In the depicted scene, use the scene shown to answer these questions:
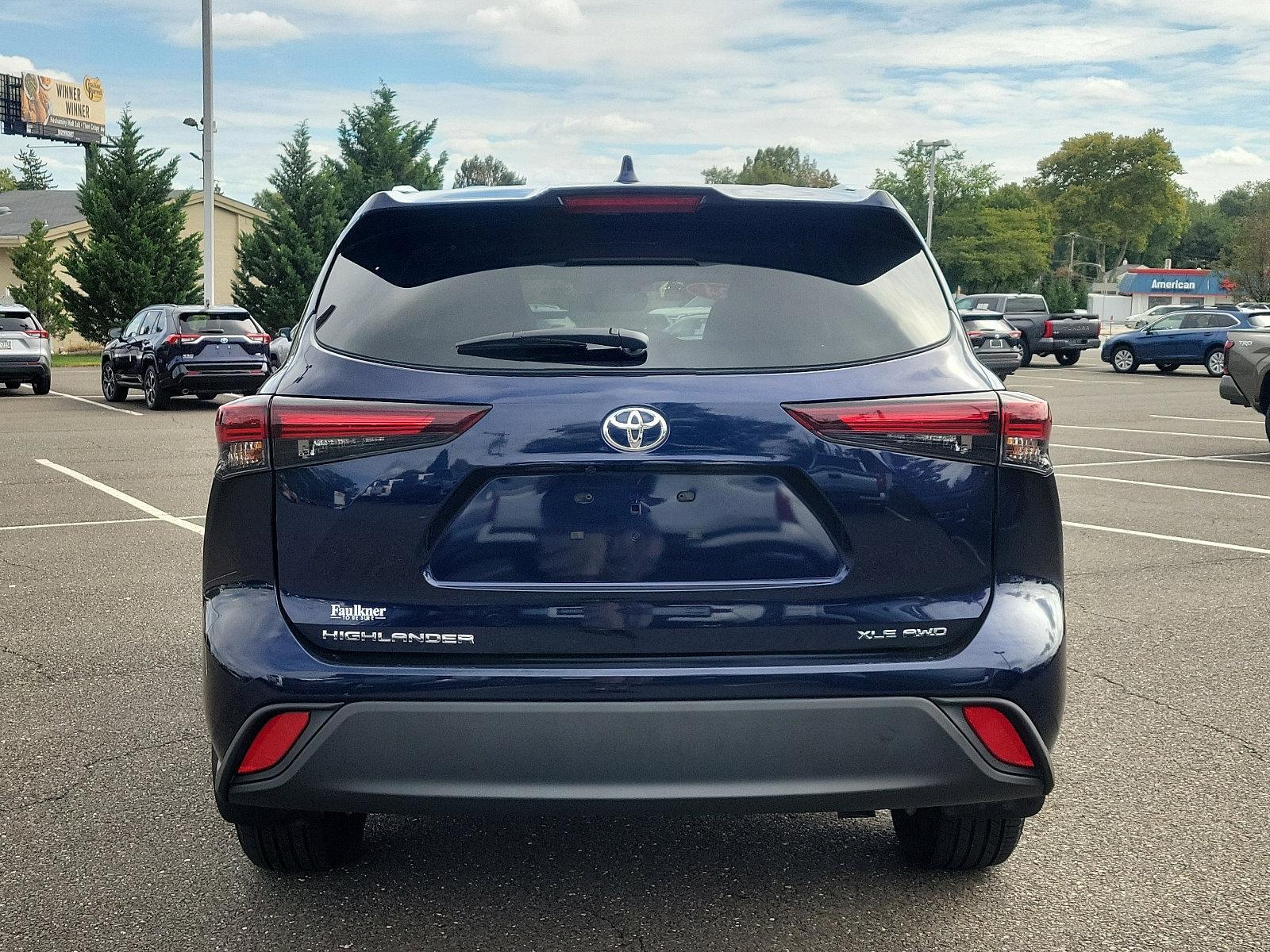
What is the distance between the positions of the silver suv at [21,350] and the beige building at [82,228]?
24661 millimetres

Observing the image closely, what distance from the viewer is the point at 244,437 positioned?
114 inches

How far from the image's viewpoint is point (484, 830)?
380 cm

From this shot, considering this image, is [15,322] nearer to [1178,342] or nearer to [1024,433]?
[1024,433]

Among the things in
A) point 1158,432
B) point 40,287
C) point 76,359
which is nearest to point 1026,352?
point 1158,432

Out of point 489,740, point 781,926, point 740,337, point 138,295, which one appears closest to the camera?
point 489,740

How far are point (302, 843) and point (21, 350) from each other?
2352 centimetres

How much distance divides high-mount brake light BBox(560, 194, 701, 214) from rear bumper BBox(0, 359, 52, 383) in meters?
23.8

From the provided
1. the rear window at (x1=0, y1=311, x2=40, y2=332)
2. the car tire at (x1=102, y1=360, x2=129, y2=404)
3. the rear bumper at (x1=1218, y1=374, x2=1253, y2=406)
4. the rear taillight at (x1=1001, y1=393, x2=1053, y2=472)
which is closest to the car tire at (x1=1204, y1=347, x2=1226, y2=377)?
the rear bumper at (x1=1218, y1=374, x2=1253, y2=406)

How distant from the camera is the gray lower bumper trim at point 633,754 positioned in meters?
2.71

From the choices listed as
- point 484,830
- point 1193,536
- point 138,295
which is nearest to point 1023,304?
point 138,295

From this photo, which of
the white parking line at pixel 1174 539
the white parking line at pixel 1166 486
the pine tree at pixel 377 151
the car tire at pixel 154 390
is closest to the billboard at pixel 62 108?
the pine tree at pixel 377 151

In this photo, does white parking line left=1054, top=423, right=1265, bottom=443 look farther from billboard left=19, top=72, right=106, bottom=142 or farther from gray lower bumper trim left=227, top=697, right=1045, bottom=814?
billboard left=19, top=72, right=106, bottom=142

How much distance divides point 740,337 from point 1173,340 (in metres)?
34.3

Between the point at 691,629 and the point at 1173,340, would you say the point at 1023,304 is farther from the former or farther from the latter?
the point at 691,629
